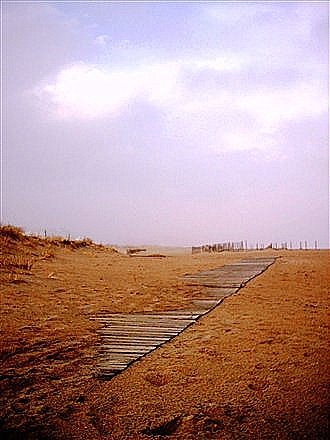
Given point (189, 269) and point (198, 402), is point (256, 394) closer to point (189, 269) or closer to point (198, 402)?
point (198, 402)

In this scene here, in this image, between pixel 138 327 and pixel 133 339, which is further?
pixel 138 327

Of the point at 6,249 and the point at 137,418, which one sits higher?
the point at 6,249

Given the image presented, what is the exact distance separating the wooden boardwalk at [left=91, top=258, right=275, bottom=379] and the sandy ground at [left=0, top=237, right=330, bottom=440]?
11cm

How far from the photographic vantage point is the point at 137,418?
2584 mm

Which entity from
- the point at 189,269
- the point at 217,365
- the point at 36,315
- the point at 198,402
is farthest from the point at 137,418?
the point at 189,269

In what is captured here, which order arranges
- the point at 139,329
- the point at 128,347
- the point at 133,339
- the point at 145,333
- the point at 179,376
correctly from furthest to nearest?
the point at 139,329
the point at 145,333
the point at 133,339
the point at 128,347
the point at 179,376

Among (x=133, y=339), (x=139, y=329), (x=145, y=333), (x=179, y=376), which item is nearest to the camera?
(x=179, y=376)

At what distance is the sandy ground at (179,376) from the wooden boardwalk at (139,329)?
4.3 inches

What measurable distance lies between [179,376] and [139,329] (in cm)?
144

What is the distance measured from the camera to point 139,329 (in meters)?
4.57

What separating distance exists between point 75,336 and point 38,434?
188 cm

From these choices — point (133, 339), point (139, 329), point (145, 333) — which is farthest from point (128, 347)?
point (139, 329)

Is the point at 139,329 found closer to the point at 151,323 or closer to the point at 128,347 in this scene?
the point at 151,323

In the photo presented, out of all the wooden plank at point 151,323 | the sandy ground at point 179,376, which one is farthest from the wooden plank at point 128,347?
the wooden plank at point 151,323
